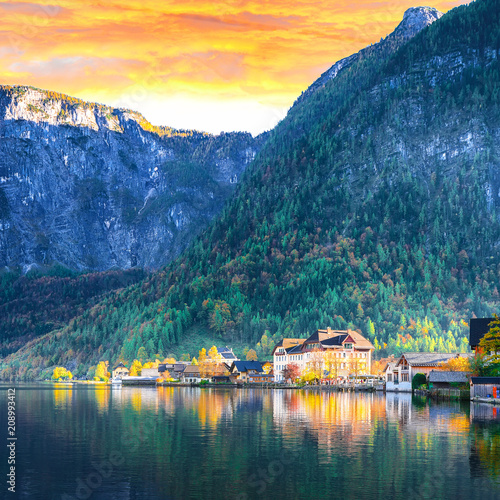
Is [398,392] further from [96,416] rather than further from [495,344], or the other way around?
[96,416]

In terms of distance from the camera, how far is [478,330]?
511 ft

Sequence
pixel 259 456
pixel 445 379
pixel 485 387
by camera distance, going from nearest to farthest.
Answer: pixel 259 456, pixel 485 387, pixel 445 379

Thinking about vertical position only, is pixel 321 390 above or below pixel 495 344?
below

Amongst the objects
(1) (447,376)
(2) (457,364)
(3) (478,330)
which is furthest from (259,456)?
(2) (457,364)

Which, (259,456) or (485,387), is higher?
(259,456)

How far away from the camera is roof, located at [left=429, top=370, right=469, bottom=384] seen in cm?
14762

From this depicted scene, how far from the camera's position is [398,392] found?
16688cm

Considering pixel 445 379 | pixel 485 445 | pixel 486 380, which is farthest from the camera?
pixel 445 379

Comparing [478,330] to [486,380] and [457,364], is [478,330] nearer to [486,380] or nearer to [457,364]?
[457,364]

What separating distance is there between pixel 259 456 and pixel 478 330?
340ft

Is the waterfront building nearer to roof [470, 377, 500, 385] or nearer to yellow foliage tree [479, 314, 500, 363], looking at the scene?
yellow foliage tree [479, 314, 500, 363]

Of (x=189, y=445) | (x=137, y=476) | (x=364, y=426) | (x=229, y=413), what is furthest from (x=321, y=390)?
(x=137, y=476)

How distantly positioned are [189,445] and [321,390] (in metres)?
118

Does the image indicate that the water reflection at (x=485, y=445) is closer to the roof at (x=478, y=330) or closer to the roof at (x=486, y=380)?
the roof at (x=486, y=380)
